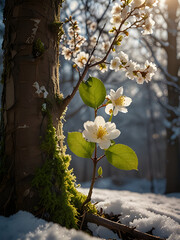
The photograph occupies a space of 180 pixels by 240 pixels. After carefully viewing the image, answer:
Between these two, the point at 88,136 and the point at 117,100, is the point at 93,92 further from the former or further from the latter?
the point at 88,136

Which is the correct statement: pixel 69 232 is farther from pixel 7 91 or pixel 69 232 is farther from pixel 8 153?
pixel 7 91

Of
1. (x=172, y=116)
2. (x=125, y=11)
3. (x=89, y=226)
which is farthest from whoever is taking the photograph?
(x=172, y=116)

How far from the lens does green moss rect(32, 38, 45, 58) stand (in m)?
0.94

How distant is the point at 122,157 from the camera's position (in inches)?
33.6

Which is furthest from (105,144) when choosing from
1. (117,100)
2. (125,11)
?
(125,11)

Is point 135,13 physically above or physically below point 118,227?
above

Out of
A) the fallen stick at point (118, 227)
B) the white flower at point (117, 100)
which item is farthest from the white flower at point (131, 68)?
the fallen stick at point (118, 227)

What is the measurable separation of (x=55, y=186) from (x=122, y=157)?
0.36m

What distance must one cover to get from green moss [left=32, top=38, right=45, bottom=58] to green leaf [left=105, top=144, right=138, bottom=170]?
0.61 meters

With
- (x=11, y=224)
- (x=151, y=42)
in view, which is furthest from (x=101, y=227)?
(x=151, y=42)

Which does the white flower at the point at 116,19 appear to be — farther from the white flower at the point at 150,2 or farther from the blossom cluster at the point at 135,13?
the white flower at the point at 150,2

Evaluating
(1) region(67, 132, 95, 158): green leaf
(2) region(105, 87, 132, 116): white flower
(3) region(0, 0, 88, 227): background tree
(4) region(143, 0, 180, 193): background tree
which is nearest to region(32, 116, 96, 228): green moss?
(3) region(0, 0, 88, 227): background tree

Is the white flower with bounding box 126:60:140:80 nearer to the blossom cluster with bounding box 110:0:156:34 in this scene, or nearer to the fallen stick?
the blossom cluster with bounding box 110:0:156:34

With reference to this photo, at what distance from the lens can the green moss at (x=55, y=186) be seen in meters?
0.82
